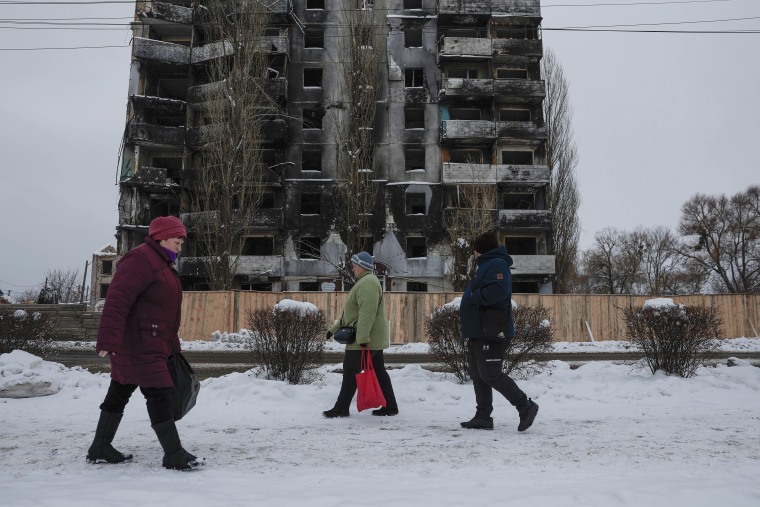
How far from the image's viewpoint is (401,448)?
14.4 ft

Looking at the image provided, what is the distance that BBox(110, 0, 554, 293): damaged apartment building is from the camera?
108 ft

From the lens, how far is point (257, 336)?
8125 mm

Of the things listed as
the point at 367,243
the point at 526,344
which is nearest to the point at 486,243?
the point at 526,344

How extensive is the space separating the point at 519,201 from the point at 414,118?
30.1ft

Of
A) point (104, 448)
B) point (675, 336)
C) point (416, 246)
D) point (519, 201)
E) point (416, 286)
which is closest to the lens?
point (104, 448)

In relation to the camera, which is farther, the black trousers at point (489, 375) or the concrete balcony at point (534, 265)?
the concrete balcony at point (534, 265)

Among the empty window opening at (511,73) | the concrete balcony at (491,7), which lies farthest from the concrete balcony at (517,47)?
the concrete balcony at (491,7)

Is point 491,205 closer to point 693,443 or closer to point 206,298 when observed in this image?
point 206,298

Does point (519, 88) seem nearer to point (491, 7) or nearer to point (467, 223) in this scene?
point (491, 7)

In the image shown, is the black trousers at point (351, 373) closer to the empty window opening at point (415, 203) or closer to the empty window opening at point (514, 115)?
the empty window opening at point (415, 203)

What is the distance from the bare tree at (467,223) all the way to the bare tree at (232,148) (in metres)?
11.6

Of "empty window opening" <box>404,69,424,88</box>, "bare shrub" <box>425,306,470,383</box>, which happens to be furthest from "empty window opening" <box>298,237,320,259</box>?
"bare shrub" <box>425,306,470,383</box>

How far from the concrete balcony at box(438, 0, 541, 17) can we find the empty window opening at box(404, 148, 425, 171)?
9.89m

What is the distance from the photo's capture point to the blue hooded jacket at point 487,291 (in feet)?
16.5
